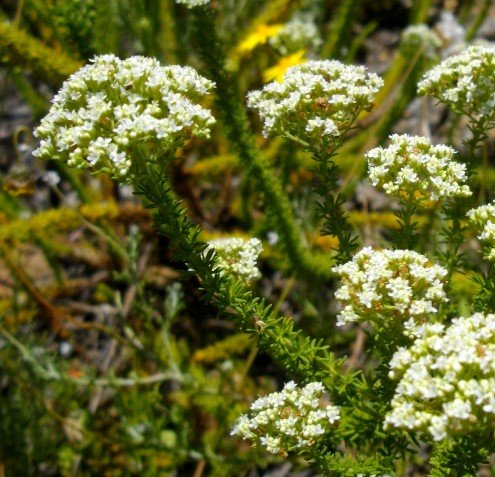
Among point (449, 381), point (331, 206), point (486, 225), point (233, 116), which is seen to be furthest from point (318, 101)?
point (449, 381)

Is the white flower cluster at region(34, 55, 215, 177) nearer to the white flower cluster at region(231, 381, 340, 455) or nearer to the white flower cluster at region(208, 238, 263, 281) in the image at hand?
the white flower cluster at region(208, 238, 263, 281)

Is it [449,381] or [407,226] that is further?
[407,226]

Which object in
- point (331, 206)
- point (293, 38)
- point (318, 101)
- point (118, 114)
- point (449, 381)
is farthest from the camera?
point (293, 38)

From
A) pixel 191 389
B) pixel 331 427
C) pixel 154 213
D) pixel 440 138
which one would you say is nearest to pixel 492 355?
pixel 331 427

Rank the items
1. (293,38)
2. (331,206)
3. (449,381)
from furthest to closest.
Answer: (293,38)
(331,206)
(449,381)

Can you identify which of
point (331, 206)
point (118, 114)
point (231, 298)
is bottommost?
point (231, 298)

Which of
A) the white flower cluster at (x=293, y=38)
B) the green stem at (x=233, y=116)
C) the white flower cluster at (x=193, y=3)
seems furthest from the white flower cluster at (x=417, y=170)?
the white flower cluster at (x=293, y=38)

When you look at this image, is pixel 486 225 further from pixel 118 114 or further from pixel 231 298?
pixel 118 114

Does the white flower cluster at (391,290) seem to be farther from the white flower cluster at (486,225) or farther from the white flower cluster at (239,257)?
the white flower cluster at (239,257)
